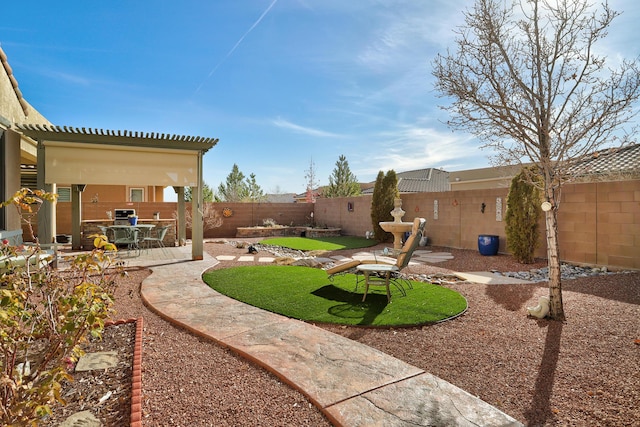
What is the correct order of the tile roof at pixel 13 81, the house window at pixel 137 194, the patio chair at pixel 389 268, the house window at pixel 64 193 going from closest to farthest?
the patio chair at pixel 389 268
the tile roof at pixel 13 81
the house window at pixel 64 193
the house window at pixel 137 194

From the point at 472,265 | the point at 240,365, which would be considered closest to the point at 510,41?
the point at 240,365

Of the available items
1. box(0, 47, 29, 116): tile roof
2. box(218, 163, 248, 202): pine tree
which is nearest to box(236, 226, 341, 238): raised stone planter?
box(0, 47, 29, 116): tile roof

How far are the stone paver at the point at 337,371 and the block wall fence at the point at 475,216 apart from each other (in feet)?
23.3

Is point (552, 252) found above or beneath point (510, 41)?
beneath

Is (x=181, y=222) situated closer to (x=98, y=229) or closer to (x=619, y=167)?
(x=98, y=229)

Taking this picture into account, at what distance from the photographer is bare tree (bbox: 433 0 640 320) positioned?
166 inches

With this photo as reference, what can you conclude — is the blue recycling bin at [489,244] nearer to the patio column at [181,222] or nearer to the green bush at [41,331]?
the green bush at [41,331]

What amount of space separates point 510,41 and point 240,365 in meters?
4.98

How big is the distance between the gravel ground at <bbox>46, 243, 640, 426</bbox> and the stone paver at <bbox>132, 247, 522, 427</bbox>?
13 centimetres

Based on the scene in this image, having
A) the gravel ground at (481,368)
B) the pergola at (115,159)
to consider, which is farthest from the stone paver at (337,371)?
the pergola at (115,159)

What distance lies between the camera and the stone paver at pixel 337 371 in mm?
2242

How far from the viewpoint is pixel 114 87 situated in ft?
35.4

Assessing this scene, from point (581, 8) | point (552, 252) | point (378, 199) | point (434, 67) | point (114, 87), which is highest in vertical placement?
point (114, 87)

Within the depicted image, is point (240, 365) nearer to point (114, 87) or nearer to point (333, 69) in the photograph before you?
point (333, 69)
